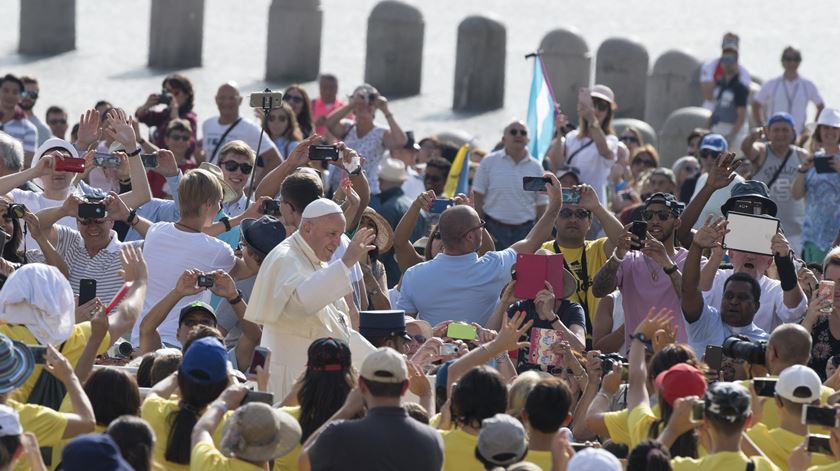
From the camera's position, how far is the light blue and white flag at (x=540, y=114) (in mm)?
14633

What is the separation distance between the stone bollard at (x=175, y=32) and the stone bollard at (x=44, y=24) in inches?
43.5

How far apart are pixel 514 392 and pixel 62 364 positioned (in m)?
1.72

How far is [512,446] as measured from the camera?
6109 millimetres

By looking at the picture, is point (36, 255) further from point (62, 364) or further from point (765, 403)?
point (765, 403)

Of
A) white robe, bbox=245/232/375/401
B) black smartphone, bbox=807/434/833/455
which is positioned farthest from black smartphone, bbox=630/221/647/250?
black smartphone, bbox=807/434/833/455

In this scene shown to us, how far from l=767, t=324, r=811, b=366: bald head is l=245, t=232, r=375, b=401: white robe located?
5.77 feet

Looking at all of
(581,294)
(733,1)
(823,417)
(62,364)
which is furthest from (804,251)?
(733,1)

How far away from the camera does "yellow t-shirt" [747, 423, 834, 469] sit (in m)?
6.87

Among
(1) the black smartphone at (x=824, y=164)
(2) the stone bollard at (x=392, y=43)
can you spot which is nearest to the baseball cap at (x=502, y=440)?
(1) the black smartphone at (x=824, y=164)

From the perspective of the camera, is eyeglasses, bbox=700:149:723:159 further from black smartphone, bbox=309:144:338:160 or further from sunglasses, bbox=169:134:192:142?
black smartphone, bbox=309:144:338:160

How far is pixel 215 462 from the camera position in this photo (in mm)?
6074

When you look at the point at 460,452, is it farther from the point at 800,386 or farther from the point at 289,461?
the point at 800,386

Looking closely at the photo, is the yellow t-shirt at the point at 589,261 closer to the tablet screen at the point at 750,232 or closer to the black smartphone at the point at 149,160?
the tablet screen at the point at 750,232

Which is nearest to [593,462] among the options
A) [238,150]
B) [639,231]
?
[639,231]
